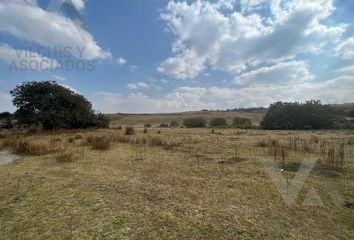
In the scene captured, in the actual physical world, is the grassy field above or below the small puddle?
below

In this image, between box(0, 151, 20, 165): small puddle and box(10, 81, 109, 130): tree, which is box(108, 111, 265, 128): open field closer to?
box(10, 81, 109, 130): tree

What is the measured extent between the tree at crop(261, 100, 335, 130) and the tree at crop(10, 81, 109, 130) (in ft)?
77.7

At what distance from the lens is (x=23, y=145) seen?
10.8m

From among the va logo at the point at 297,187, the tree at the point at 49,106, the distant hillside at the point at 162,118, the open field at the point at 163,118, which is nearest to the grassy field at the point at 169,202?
the va logo at the point at 297,187

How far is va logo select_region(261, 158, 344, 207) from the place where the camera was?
4.89m

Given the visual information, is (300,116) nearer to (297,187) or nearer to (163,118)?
(297,187)

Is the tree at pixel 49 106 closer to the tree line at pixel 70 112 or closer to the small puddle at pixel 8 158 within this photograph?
the tree line at pixel 70 112

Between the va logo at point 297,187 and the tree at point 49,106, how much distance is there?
20622 mm

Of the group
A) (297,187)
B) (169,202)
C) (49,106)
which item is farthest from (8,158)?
(49,106)

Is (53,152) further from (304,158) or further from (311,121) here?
(311,121)

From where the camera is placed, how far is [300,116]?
32.8 meters

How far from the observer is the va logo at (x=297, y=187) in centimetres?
489

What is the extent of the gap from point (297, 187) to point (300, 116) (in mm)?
30175

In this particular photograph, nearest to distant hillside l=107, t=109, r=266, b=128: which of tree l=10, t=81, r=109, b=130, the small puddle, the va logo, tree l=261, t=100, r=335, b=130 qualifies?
tree l=261, t=100, r=335, b=130
